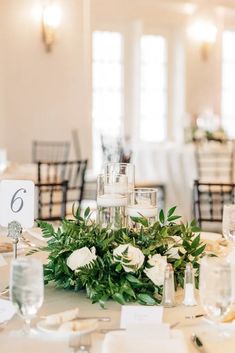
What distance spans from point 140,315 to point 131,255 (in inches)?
6.3

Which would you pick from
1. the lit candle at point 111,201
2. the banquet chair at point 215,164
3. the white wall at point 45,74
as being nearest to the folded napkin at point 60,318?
the lit candle at point 111,201

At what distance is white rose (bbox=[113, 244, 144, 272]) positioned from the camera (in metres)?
1.49

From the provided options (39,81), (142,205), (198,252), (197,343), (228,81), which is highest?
(228,81)

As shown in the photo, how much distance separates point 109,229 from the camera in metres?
1.65

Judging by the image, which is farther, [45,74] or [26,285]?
[45,74]

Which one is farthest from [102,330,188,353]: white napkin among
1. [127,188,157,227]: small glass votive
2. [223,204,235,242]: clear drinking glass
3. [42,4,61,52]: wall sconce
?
[42,4,61,52]: wall sconce

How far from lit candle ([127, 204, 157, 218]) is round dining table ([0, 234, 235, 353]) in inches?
10.0

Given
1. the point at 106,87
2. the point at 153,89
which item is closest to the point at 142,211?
the point at 106,87

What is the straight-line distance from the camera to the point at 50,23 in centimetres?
686

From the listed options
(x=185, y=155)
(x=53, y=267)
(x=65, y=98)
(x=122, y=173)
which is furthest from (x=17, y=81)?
(x=53, y=267)

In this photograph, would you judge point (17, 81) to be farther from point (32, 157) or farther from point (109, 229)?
point (109, 229)

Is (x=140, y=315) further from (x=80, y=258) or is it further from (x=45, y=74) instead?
(x=45, y=74)

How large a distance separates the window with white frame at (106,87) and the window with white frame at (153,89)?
35 centimetres

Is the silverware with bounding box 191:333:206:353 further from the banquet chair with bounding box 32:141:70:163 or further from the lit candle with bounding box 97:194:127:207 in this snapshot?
the banquet chair with bounding box 32:141:70:163
